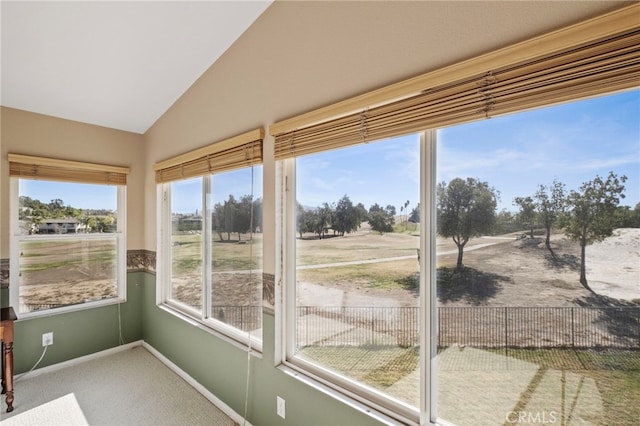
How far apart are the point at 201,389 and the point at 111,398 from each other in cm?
70

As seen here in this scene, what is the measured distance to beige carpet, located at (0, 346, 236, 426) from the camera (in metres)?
2.18

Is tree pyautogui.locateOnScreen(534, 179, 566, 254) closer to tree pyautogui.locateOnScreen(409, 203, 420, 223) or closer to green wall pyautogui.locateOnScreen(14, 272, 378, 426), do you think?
tree pyautogui.locateOnScreen(409, 203, 420, 223)

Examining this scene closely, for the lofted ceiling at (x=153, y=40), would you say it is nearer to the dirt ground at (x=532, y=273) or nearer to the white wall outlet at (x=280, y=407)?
the dirt ground at (x=532, y=273)

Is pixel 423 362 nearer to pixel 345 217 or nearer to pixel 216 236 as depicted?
pixel 345 217

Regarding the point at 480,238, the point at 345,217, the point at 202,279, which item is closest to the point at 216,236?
the point at 202,279

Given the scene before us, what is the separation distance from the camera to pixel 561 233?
107cm

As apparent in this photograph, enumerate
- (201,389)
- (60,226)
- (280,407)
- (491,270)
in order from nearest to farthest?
(491,270), (280,407), (201,389), (60,226)

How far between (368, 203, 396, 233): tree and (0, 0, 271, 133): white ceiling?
1560 mm

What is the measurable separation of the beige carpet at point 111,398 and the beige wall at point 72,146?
1216 millimetres

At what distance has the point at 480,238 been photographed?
1.25 meters

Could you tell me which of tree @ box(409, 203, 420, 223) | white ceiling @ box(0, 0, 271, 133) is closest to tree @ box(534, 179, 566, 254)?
tree @ box(409, 203, 420, 223)

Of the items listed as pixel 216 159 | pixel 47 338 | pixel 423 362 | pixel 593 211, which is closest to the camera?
pixel 593 211

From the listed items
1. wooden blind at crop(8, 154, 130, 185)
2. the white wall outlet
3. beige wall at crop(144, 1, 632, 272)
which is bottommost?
the white wall outlet

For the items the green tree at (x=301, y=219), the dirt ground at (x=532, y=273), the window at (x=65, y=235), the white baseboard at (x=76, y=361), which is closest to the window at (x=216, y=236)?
the green tree at (x=301, y=219)
